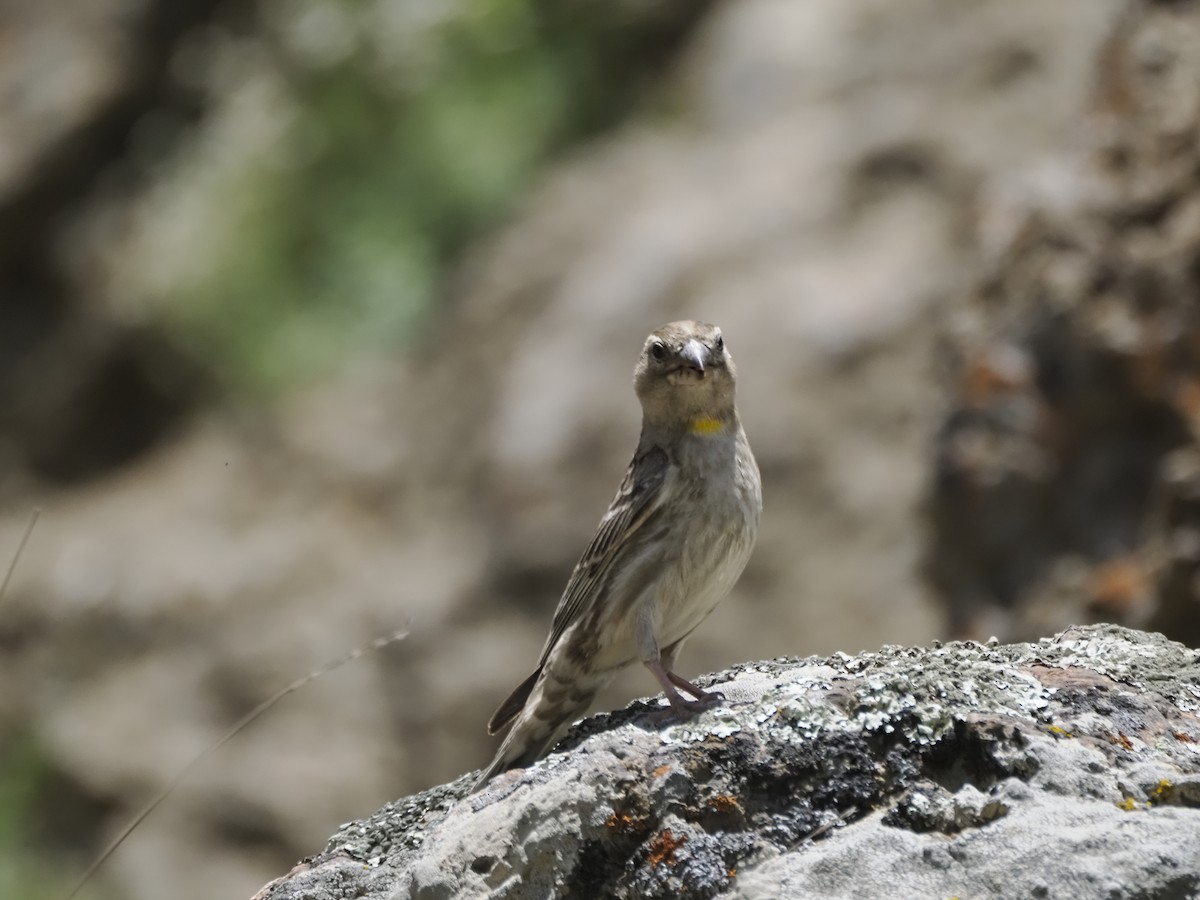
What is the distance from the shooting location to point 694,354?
4832 millimetres

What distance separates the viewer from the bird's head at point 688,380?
4.84 m

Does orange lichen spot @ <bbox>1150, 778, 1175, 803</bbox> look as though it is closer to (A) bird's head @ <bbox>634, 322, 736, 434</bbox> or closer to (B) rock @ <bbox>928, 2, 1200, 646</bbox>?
(A) bird's head @ <bbox>634, 322, 736, 434</bbox>

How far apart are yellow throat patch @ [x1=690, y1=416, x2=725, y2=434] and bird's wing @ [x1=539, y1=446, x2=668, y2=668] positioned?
146mm

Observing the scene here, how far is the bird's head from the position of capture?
15.9 ft

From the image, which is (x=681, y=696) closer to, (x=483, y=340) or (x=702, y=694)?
(x=702, y=694)

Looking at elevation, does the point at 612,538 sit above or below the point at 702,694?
above

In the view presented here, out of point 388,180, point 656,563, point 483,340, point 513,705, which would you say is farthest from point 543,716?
point 388,180

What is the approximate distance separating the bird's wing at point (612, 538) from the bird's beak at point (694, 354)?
31cm

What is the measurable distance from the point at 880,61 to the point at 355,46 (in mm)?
4612

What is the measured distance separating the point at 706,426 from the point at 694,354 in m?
0.24

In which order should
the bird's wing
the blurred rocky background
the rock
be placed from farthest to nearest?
the blurred rocky background < the rock < the bird's wing

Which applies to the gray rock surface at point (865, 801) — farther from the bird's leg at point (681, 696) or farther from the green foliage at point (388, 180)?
the green foliage at point (388, 180)

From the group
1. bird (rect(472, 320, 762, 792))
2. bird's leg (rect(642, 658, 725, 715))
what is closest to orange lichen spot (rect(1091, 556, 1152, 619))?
bird (rect(472, 320, 762, 792))

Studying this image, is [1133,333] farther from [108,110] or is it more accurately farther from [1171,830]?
[108,110]
